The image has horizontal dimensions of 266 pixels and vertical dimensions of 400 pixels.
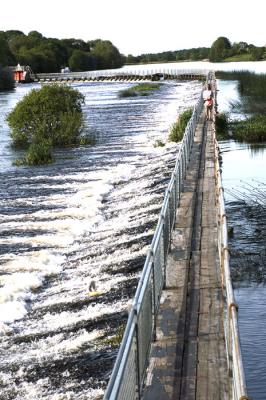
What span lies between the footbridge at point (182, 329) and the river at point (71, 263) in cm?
140

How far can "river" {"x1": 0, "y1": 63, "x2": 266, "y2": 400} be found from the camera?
38.0 ft

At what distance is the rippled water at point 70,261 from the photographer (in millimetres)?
11586

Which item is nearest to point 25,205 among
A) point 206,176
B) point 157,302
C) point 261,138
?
point 206,176

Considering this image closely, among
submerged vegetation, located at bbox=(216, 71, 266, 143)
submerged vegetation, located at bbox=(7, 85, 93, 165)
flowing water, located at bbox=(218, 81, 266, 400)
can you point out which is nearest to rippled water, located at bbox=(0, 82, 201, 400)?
flowing water, located at bbox=(218, 81, 266, 400)

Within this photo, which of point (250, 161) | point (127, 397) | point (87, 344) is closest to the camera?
point (127, 397)

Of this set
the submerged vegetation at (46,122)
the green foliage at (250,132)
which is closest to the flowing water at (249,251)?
the green foliage at (250,132)

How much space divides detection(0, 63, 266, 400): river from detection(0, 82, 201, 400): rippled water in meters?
0.02

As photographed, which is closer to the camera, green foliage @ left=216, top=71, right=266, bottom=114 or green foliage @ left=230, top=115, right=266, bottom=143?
green foliage @ left=230, top=115, right=266, bottom=143

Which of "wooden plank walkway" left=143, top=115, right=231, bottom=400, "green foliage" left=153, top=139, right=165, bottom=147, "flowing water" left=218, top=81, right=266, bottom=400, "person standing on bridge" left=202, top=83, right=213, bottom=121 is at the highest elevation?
"person standing on bridge" left=202, top=83, right=213, bottom=121

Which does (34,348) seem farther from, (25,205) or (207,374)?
(25,205)

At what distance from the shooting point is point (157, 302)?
10953mm

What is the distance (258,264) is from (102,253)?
395 centimetres

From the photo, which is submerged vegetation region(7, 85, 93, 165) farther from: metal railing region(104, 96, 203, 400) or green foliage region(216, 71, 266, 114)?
metal railing region(104, 96, 203, 400)

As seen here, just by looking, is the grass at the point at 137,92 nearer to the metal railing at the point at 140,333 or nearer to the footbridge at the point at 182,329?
the footbridge at the point at 182,329
